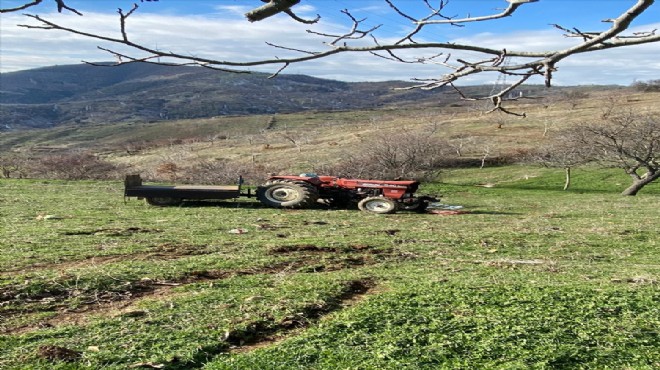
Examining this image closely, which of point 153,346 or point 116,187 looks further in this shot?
point 116,187

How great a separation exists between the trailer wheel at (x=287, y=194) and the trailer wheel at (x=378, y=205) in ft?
4.68

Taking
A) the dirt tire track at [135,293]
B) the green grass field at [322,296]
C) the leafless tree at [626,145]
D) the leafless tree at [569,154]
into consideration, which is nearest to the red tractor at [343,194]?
the green grass field at [322,296]

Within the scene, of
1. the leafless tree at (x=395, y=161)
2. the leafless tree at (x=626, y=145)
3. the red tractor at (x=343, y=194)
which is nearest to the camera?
the red tractor at (x=343, y=194)

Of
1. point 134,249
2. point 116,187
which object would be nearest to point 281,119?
point 116,187

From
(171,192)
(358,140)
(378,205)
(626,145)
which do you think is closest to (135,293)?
(171,192)

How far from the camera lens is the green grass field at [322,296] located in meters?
4.15

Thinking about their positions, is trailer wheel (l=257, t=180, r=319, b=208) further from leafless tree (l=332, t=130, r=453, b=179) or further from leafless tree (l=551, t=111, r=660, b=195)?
leafless tree (l=551, t=111, r=660, b=195)

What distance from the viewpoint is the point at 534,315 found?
16.5ft

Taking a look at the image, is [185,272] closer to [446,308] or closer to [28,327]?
[28,327]

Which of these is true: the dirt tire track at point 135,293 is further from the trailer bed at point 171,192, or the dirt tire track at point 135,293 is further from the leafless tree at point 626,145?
the leafless tree at point 626,145

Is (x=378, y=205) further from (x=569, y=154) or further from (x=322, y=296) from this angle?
(x=569, y=154)

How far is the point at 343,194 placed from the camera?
16.8m

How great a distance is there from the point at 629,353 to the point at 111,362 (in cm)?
375

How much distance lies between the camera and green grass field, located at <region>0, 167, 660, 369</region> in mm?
4148
